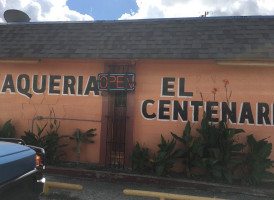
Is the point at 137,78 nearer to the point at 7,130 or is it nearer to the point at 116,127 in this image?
the point at 116,127

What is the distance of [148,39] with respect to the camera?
223 inches

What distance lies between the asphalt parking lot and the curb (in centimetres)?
8

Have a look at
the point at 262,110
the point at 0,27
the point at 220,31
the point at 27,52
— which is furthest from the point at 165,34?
the point at 0,27

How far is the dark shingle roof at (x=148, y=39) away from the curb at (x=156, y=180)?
2844 millimetres

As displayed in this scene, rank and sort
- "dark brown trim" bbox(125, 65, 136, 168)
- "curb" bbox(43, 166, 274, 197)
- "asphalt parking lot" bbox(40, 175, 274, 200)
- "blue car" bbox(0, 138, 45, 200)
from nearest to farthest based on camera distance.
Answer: "blue car" bbox(0, 138, 45, 200)
"asphalt parking lot" bbox(40, 175, 274, 200)
"curb" bbox(43, 166, 274, 197)
"dark brown trim" bbox(125, 65, 136, 168)

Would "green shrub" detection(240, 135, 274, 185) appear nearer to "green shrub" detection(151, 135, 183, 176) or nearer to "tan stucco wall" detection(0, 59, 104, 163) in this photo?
"green shrub" detection(151, 135, 183, 176)

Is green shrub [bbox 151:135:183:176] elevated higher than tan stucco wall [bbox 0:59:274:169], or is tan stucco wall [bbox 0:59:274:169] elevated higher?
tan stucco wall [bbox 0:59:274:169]

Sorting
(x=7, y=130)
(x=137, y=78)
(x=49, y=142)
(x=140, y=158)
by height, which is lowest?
(x=140, y=158)

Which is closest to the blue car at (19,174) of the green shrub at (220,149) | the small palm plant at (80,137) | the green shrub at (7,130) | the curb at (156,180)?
the curb at (156,180)

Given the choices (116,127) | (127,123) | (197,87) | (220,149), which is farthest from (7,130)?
(220,149)

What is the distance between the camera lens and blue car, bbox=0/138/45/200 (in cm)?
195

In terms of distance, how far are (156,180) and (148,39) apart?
3.52m

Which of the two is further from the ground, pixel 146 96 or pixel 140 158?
pixel 146 96

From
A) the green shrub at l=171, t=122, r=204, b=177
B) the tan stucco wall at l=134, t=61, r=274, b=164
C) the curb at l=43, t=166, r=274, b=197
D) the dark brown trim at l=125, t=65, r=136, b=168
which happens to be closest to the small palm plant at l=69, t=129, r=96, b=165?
the curb at l=43, t=166, r=274, b=197
